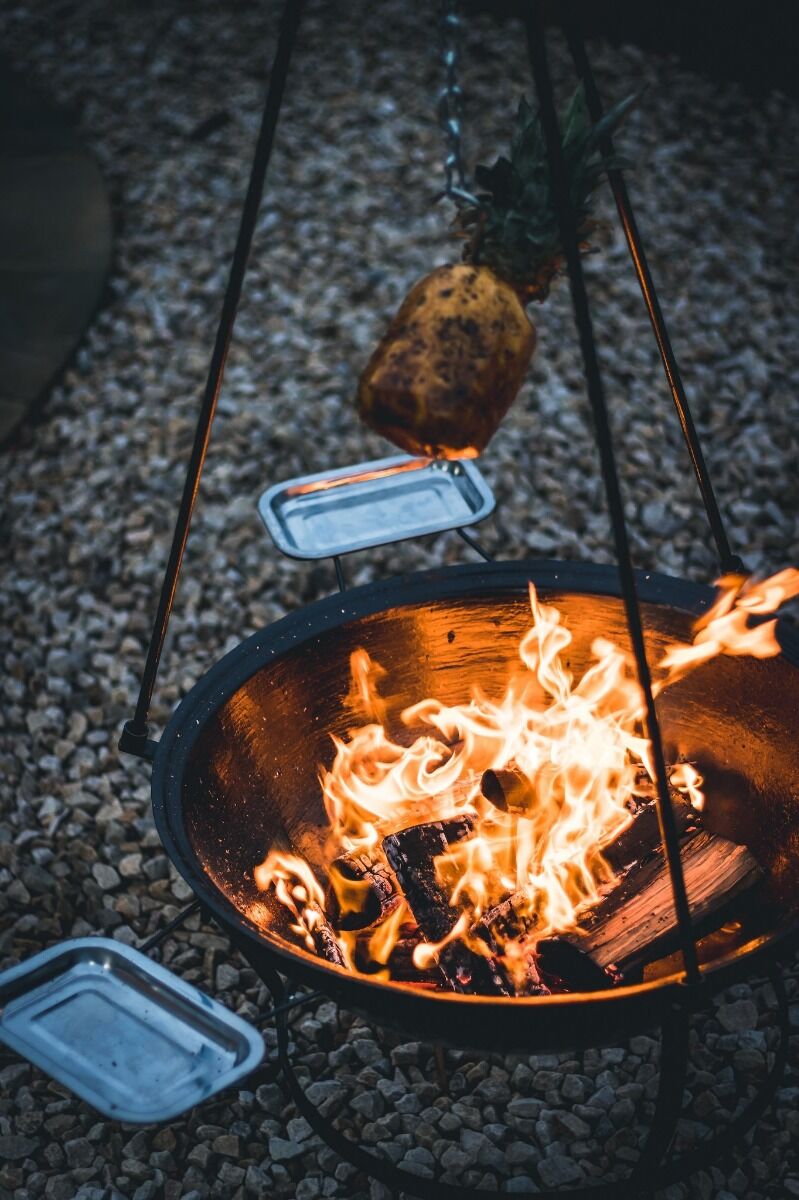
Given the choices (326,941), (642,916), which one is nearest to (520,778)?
(642,916)

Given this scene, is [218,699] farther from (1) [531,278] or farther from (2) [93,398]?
(2) [93,398]

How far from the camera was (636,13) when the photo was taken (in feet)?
21.4

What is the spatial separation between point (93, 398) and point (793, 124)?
3.85 metres

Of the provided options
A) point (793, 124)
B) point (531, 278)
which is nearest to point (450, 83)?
point (531, 278)

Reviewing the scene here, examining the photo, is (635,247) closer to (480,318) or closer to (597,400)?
(480,318)

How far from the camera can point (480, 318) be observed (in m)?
1.80

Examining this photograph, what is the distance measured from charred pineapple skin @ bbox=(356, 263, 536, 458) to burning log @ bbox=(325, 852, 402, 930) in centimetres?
99

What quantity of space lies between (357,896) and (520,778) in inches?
16.9

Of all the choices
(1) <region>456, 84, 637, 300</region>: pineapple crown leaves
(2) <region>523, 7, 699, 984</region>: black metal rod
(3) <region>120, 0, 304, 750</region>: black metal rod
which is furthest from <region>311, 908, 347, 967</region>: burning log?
(1) <region>456, 84, 637, 300</region>: pineapple crown leaves

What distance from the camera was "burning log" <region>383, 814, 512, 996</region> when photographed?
2221 millimetres

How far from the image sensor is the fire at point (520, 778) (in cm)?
237

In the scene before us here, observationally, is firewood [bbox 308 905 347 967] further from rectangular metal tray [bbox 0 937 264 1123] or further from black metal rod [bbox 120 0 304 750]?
black metal rod [bbox 120 0 304 750]

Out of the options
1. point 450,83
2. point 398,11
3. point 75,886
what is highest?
point 450,83

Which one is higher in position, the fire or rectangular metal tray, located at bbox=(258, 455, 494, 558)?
rectangular metal tray, located at bbox=(258, 455, 494, 558)
